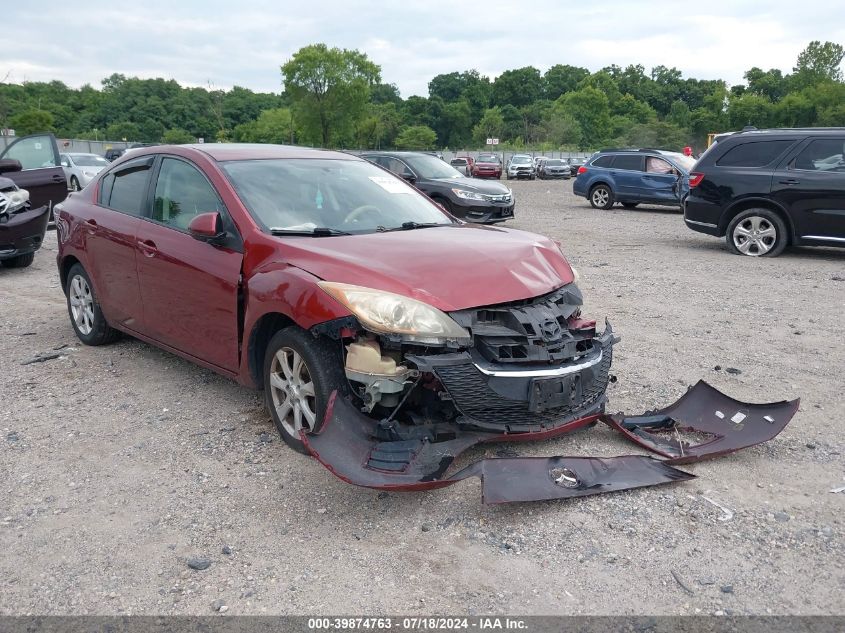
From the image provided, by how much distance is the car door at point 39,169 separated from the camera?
1146cm

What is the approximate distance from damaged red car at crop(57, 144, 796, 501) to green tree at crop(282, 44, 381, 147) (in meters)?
88.8

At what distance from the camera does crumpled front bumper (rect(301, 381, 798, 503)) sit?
3.34 metres

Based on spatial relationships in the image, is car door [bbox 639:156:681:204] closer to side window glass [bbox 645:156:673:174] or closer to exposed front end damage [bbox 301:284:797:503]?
side window glass [bbox 645:156:673:174]

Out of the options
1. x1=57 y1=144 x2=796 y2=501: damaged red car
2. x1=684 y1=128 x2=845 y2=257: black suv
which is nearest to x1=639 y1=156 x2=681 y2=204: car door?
x1=684 y1=128 x2=845 y2=257: black suv

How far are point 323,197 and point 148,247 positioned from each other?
1281 mm

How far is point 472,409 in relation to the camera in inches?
139

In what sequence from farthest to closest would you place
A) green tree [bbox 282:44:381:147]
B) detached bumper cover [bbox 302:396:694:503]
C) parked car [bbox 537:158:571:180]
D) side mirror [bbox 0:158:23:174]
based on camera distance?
green tree [bbox 282:44:381:147] < parked car [bbox 537:158:571:180] < side mirror [bbox 0:158:23:174] < detached bumper cover [bbox 302:396:694:503]

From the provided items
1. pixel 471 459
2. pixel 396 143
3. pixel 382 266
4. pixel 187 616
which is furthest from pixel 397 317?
pixel 396 143

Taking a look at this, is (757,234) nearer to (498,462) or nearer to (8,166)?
(498,462)

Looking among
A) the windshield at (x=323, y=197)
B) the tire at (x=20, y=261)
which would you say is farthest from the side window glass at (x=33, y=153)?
the windshield at (x=323, y=197)

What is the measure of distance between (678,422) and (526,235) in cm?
149

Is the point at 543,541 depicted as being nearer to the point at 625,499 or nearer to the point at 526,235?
the point at 625,499

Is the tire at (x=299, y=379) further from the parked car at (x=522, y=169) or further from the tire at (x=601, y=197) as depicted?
the parked car at (x=522, y=169)

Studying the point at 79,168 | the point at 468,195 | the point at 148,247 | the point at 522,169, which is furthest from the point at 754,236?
the point at 522,169
